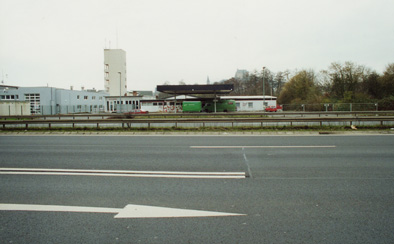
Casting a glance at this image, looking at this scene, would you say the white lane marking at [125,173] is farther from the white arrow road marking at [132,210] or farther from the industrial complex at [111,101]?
the industrial complex at [111,101]

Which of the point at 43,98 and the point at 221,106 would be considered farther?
the point at 43,98

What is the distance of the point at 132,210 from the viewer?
4.07 m

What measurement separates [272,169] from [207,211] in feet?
9.88

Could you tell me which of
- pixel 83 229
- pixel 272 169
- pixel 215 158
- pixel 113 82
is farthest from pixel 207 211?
pixel 113 82

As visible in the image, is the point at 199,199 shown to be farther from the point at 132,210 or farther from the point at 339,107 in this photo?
the point at 339,107

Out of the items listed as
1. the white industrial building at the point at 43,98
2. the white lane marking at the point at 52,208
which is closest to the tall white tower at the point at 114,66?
the white industrial building at the point at 43,98

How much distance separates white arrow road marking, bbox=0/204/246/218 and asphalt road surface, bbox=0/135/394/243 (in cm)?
2

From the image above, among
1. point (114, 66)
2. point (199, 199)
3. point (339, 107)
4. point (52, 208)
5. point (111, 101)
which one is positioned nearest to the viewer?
point (52, 208)

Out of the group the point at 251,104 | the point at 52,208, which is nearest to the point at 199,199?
the point at 52,208

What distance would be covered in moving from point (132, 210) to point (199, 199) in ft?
3.69

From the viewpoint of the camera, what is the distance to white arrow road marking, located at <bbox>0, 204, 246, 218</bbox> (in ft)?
12.8

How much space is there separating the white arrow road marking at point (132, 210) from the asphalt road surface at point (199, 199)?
15 mm

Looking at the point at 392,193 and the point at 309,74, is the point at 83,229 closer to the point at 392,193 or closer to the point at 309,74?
the point at 392,193

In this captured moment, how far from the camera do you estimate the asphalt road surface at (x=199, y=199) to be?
3383mm
